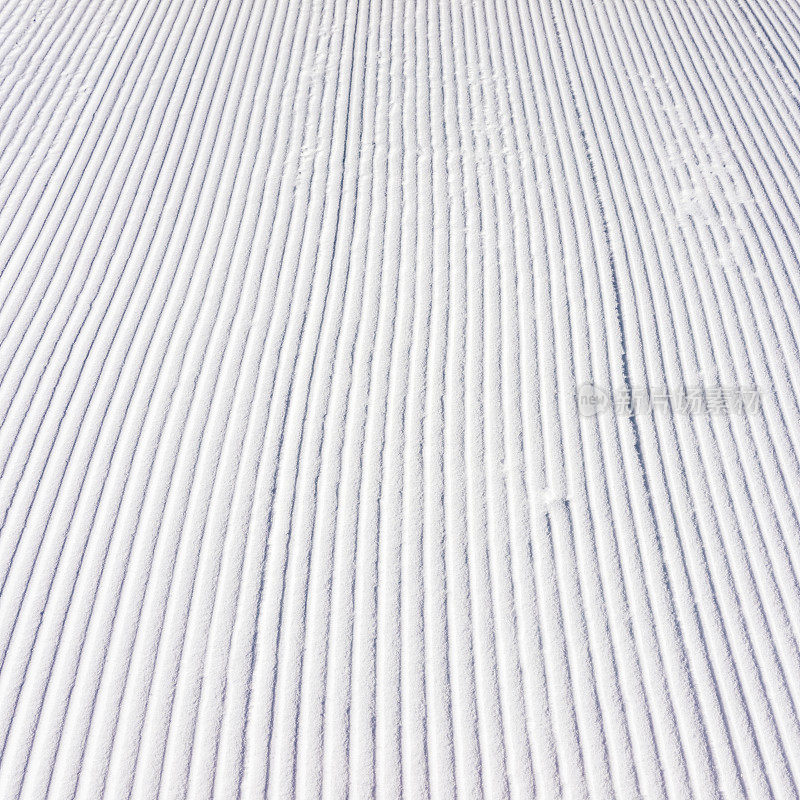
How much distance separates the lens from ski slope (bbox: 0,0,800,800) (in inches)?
86.4

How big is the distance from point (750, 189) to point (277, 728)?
3607 mm

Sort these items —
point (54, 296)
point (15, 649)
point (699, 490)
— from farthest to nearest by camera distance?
point (54, 296), point (699, 490), point (15, 649)

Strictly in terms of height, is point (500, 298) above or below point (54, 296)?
below

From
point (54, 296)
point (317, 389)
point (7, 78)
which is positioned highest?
point (7, 78)

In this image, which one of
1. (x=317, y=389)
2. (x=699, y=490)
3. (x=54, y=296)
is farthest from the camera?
(x=54, y=296)

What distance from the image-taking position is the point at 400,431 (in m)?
2.82

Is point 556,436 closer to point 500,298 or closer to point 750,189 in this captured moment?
point 500,298

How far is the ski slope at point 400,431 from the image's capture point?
2193 millimetres

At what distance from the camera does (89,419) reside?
2.84 m

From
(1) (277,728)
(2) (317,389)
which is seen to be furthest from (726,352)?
(1) (277,728)

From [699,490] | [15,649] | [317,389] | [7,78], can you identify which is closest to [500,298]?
[317,389]

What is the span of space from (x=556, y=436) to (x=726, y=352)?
0.95 metres

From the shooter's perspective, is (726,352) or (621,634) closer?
(621,634)

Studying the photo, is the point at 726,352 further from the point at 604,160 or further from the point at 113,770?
the point at 113,770
